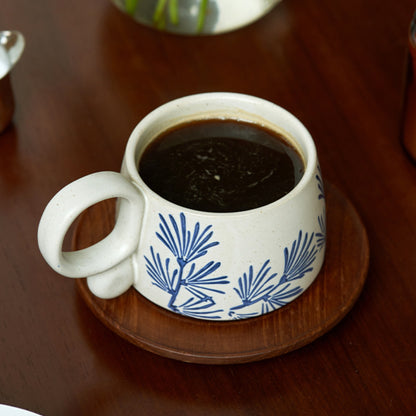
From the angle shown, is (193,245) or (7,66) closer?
(193,245)

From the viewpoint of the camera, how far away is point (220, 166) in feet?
1.98

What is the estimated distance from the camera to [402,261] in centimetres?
68

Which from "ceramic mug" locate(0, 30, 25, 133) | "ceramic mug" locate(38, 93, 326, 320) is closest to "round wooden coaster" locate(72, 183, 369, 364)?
"ceramic mug" locate(38, 93, 326, 320)

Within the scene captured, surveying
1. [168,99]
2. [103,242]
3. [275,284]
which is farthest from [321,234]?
[168,99]

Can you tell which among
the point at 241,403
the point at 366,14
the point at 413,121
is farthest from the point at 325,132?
the point at 241,403

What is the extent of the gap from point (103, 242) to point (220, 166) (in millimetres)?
115

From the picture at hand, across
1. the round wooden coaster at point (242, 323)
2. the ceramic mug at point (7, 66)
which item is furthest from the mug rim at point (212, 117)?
the ceramic mug at point (7, 66)

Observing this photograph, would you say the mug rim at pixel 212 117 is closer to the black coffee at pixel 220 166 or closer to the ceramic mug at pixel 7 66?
the black coffee at pixel 220 166

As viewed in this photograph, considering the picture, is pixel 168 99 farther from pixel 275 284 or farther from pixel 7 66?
pixel 275 284

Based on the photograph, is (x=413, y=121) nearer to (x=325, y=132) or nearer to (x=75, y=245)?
(x=325, y=132)

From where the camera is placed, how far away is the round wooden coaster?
0.59 metres

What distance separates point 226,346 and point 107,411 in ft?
0.35

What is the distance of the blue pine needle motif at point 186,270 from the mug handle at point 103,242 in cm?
2

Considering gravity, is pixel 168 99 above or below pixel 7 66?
below
